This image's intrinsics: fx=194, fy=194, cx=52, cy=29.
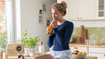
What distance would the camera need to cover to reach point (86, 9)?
5.01m

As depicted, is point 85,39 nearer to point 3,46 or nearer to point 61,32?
point 3,46

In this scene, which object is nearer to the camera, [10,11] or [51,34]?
[51,34]

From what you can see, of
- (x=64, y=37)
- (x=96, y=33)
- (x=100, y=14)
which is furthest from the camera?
(x=96, y=33)

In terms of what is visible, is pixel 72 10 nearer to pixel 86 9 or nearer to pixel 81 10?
pixel 81 10

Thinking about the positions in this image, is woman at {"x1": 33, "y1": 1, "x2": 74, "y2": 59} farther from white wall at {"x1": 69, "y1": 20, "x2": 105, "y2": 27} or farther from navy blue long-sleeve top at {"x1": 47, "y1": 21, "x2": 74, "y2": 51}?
white wall at {"x1": 69, "y1": 20, "x2": 105, "y2": 27}

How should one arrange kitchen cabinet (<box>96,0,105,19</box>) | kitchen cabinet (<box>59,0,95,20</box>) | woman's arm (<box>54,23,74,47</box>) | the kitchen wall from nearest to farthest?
woman's arm (<box>54,23,74,47</box>) < kitchen cabinet (<box>96,0,105,19</box>) < kitchen cabinet (<box>59,0,95,20</box>) < the kitchen wall

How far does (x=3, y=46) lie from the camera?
192 inches

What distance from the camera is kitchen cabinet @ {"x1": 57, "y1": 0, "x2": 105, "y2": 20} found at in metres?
4.85

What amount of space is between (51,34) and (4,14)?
302 centimetres

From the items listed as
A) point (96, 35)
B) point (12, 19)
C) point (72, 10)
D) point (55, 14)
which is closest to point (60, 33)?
point (55, 14)

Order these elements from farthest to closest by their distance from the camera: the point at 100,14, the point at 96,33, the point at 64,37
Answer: the point at 96,33 → the point at 100,14 → the point at 64,37

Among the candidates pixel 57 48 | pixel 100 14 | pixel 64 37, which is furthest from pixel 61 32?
pixel 100 14

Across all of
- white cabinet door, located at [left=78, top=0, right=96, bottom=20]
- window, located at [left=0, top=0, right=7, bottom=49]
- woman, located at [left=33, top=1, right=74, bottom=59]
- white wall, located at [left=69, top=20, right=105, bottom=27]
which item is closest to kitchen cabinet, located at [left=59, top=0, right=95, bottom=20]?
white cabinet door, located at [left=78, top=0, right=96, bottom=20]

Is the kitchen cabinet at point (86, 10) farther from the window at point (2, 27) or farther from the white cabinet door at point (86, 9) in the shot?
the window at point (2, 27)
